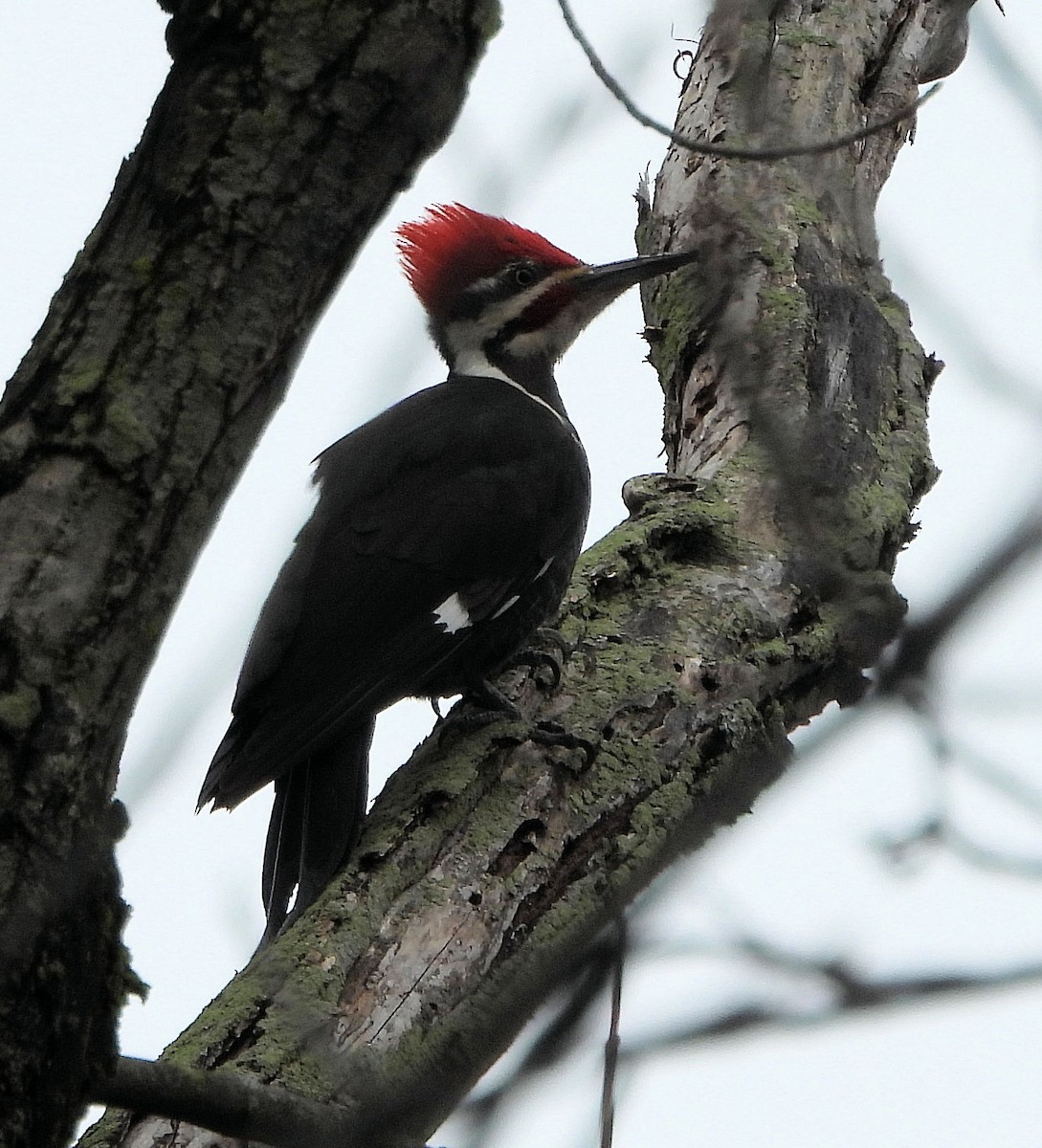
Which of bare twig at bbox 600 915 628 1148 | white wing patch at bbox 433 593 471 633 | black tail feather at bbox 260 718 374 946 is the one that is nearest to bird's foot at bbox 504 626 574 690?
white wing patch at bbox 433 593 471 633

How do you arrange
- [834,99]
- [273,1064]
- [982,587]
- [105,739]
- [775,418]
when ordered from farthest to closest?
[834,99]
[273,1064]
[105,739]
[775,418]
[982,587]

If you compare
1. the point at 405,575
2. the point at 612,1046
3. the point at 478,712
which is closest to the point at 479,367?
the point at 405,575

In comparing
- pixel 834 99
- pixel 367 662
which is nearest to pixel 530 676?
pixel 367 662

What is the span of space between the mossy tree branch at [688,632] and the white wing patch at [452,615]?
17 cm

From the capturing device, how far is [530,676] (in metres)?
2.94

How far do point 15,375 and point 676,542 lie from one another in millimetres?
1955

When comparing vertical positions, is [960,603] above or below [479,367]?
below

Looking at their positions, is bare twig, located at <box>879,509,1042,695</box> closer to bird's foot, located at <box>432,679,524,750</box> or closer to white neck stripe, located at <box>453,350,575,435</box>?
bird's foot, located at <box>432,679,524,750</box>

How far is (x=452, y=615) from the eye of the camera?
9.88 ft

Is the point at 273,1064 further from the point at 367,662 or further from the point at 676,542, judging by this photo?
the point at 676,542

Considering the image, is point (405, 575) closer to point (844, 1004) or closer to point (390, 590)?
point (390, 590)

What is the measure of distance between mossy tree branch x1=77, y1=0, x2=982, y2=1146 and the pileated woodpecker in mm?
122

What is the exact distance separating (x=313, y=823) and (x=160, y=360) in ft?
4.68

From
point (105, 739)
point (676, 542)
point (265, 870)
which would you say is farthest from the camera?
point (676, 542)
